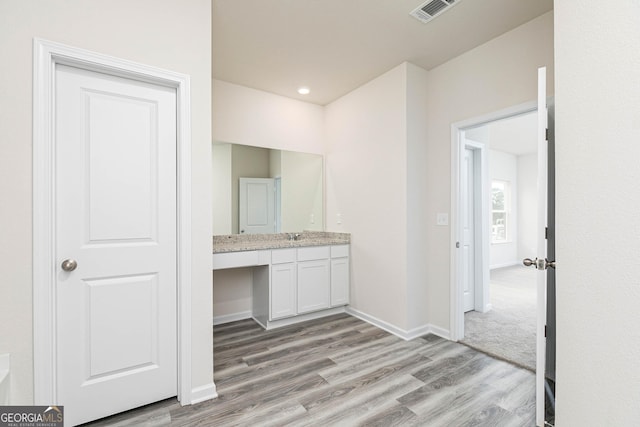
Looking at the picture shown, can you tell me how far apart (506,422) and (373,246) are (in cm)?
188

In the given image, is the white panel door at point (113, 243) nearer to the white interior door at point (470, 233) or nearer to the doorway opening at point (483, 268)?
the doorway opening at point (483, 268)

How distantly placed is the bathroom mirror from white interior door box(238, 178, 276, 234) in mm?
44

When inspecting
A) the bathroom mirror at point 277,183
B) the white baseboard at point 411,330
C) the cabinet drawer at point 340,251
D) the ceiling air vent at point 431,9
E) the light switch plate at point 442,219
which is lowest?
the white baseboard at point 411,330

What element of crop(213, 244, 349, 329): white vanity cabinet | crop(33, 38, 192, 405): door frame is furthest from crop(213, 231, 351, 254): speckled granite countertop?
crop(33, 38, 192, 405): door frame

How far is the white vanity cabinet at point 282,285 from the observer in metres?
3.11

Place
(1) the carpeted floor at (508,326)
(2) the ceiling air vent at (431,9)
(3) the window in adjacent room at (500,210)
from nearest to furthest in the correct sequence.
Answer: (2) the ceiling air vent at (431,9), (1) the carpeted floor at (508,326), (3) the window in adjacent room at (500,210)

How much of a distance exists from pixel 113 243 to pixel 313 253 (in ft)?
6.69

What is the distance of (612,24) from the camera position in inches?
36.5

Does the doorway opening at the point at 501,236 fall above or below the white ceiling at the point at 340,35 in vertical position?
below

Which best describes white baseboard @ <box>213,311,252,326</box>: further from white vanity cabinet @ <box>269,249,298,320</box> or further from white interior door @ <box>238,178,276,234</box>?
white interior door @ <box>238,178,276,234</box>

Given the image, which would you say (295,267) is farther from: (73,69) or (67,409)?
(73,69)

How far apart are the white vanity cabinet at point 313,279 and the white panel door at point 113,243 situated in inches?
62.3

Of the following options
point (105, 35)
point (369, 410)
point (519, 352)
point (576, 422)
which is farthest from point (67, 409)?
point (519, 352)

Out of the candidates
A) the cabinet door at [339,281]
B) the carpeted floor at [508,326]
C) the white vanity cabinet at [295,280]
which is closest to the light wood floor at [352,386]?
the carpeted floor at [508,326]
